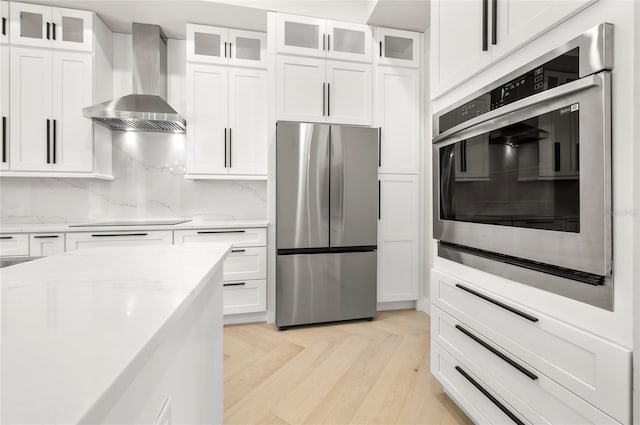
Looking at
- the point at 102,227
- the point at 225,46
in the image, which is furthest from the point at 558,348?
the point at 225,46

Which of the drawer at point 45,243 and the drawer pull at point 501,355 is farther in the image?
the drawer at point 45,243

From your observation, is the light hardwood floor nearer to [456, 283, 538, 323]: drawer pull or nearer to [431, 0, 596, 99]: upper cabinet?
[456, 283, 538, 323]: drawer pull

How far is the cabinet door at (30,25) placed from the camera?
2689 millimetres

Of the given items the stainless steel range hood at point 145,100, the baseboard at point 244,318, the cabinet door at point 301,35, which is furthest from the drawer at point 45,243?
the cabinet door at point 301,35

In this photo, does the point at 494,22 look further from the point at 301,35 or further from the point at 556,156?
the point at 301,35

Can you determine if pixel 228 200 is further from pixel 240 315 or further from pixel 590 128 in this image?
pixel 590 128

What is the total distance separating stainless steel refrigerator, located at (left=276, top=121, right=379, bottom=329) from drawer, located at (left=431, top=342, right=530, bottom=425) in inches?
45.7

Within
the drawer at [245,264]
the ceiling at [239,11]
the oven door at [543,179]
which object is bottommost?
the drawer at [245,264]

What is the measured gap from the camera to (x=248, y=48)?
10.3 ft

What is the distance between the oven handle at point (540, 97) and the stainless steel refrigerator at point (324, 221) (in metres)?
1.38

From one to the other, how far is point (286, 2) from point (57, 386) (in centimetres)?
331

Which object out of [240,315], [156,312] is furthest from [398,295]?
[156,312]

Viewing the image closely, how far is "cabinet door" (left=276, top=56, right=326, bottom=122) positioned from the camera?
2887 mm

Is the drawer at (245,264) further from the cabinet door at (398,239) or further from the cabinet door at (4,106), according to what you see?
the cabinet door at (4,106)
